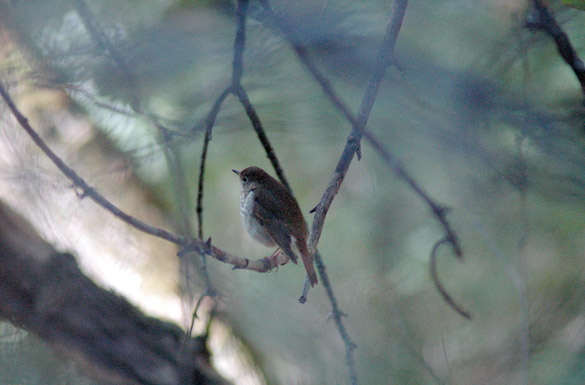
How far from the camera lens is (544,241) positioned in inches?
84.0

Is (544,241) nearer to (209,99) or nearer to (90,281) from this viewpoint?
(209,99)

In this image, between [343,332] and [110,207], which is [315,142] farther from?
[110,207]

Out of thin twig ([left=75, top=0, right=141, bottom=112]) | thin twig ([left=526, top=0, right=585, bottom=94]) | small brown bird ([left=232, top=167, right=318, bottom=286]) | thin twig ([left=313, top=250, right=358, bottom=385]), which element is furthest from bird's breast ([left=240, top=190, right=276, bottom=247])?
thin twig ([left=526, top=0, right=585, bottom=94])

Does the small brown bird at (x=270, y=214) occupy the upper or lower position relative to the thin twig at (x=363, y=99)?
upper

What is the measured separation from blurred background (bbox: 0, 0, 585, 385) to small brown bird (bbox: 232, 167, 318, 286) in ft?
0.50

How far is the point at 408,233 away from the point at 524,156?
126cm

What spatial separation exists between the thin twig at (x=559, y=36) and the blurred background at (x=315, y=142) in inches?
3.5

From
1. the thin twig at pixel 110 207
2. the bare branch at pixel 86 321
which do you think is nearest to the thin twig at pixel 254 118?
the thin twig at pixel 110 207

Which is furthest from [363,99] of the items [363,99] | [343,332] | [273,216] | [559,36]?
[273,216]

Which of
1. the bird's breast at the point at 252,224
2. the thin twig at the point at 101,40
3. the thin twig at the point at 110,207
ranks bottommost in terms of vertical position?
the thin twig at the point at 110,207

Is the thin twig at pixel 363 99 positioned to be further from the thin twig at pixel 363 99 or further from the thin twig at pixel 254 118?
the thin twig at pixel 254 118

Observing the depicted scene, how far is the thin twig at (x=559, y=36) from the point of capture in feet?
4.75

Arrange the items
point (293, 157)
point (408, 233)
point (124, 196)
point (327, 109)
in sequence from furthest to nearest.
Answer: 1. point (408, 233)
2. point (293, 157)
3. point (124, 196)
4. point (327, 109)

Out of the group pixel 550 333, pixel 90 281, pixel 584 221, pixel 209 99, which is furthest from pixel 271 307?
pixel 584 221
